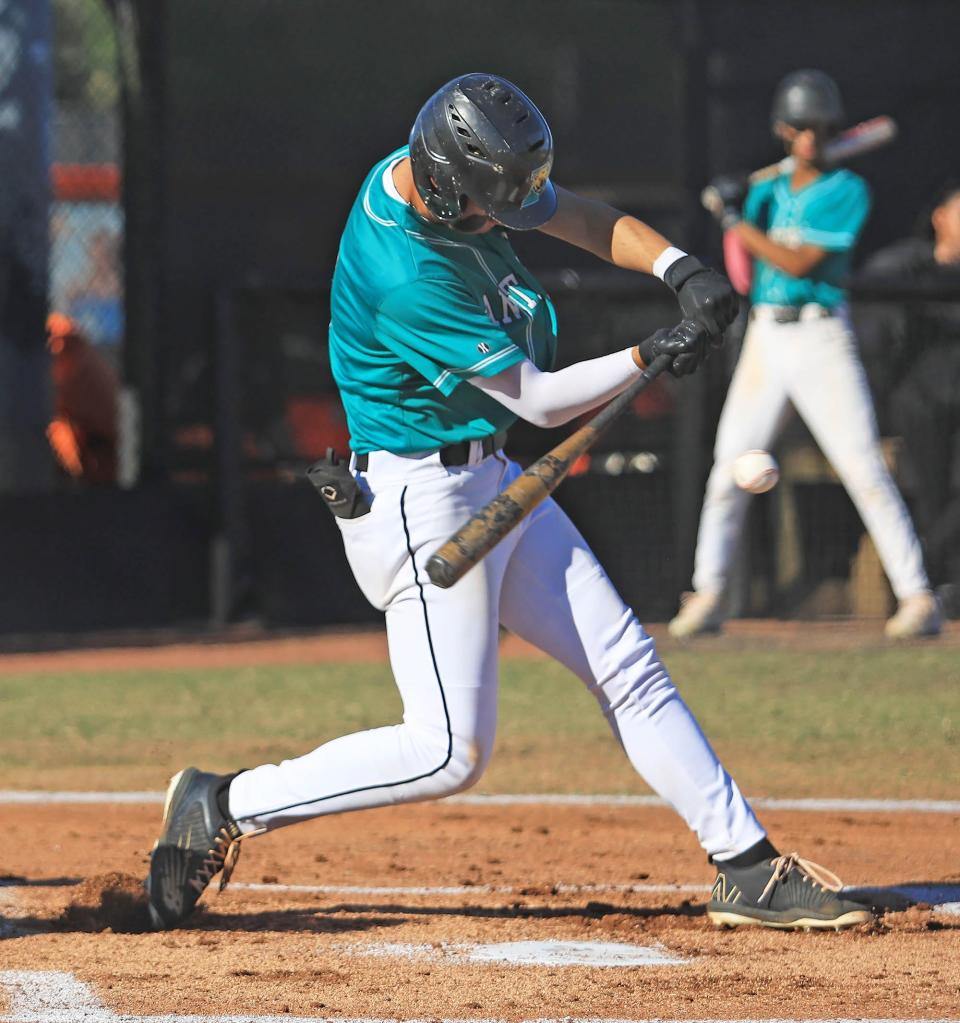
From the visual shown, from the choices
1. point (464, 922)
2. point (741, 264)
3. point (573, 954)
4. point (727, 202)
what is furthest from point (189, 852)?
point (741, 264)

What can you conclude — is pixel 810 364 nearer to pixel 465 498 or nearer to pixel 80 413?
pixel 80 413

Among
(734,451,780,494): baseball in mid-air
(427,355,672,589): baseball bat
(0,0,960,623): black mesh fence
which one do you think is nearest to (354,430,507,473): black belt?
(427,355,672,589): baseball bat

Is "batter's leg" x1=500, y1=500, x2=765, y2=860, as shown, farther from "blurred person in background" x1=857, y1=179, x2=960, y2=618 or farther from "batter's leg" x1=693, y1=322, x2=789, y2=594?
"blurred person in background" x1=857, y1=179, x2=960, y2=618

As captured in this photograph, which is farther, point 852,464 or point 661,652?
point 661,652

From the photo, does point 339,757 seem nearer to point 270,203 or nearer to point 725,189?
point 725,189

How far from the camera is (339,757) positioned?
4477 mm

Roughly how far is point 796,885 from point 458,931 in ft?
2.53

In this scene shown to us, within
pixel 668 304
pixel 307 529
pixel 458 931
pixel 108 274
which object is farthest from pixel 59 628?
pixel 458 931

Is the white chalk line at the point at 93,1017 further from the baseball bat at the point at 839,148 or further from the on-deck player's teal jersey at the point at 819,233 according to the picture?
the baseball bat at the point at 839,148

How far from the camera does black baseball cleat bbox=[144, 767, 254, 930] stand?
455 centimetres

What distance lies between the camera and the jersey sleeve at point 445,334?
4.14 m

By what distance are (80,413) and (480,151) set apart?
7.52 m

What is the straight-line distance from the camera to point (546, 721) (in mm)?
7953

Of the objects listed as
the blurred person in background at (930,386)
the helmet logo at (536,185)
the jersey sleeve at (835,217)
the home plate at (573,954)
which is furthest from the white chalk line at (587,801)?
the blurred person in background at (930,386)
